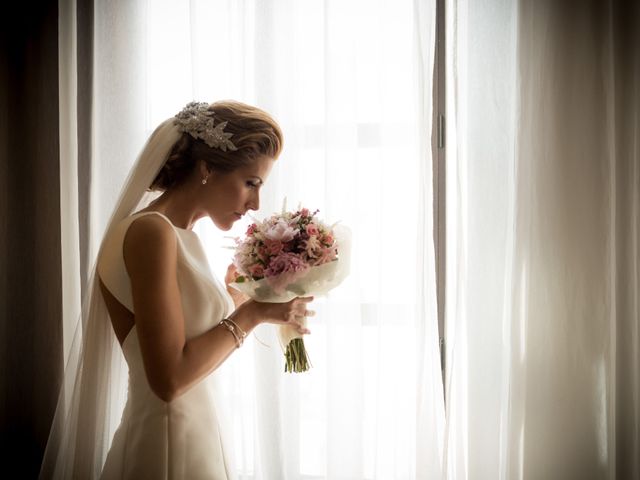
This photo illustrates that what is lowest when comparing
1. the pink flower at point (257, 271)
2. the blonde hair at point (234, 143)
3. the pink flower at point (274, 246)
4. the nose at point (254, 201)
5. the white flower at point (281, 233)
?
the pink flower at point (257, 271)

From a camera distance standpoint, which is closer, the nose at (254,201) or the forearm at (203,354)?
the forearm at (203,354)

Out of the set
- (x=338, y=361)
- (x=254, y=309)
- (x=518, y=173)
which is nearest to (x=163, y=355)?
(x=254, y=309)

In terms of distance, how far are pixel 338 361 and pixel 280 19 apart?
1.35 metres

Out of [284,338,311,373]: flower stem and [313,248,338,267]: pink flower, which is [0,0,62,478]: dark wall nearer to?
[284,338,311,373]: flower stem

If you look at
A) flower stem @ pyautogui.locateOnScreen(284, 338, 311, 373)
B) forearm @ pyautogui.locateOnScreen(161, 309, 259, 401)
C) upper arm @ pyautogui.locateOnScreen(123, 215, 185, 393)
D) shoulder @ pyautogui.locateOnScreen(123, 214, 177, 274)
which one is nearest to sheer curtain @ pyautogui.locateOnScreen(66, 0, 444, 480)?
flower stem @ pyautogui.locateOnScreen(284, 338, 311, 373)

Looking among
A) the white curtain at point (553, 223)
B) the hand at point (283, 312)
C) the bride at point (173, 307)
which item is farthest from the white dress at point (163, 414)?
the white curtain at point (553, 223)

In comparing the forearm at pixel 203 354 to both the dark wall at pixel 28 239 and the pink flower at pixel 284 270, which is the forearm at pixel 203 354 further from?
the dark wall at pixel 28 239

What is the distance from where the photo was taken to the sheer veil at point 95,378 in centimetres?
167

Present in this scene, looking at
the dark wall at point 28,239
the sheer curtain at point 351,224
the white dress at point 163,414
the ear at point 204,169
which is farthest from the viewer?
the dark wall at point 28,239

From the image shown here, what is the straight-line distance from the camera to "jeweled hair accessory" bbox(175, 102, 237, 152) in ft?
5.35

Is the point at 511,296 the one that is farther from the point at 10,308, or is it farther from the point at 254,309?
the point at 10,308

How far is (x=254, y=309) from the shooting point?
1.65 metres

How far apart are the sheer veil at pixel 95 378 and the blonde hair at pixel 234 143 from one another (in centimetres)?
4

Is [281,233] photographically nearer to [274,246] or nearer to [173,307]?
[274,246]
